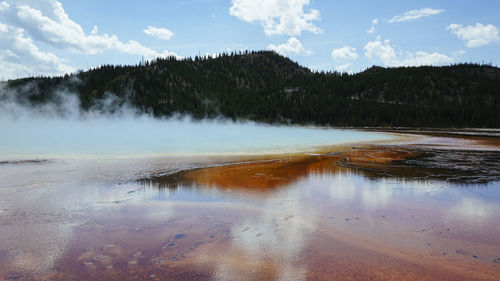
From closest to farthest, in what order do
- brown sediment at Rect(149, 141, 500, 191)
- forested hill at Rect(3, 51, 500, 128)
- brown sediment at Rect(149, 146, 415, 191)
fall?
brown sediment at Rect(149, 146, 415, 191), brown sediment at Rect(149, 141, 500, 191), forested hill at Rect(3, 51, 500, 128)

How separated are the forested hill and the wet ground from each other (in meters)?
105

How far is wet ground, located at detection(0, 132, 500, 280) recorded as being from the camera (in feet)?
14.6

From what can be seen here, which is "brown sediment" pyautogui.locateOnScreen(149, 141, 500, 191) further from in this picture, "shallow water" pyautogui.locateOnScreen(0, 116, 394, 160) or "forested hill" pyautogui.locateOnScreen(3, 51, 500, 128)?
"forested hill" pyautogui.locateOnScreen(3, 51, 500, 128)

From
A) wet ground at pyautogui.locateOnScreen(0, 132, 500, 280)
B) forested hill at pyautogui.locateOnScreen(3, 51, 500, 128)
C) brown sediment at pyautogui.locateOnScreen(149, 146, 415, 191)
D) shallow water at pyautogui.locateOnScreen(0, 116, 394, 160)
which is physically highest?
forested hill at pyautogui.locateOnScreen(3, 51, 500, 128)

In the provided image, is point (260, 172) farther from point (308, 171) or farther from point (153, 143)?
point (153, 143)

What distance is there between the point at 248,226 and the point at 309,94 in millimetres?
144866

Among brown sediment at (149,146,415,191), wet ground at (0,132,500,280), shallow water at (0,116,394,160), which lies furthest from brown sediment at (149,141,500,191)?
shallow water at (0,116,394,160)

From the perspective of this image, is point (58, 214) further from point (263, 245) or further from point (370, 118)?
point (370, 118)

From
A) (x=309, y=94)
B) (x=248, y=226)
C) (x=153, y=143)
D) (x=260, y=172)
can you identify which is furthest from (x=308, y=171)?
(x=309, y=94)

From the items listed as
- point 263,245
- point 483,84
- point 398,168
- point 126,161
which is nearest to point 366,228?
point 263,245

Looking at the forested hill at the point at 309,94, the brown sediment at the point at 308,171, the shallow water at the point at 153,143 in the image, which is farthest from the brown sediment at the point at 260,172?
the forested hill at the point at 309,94

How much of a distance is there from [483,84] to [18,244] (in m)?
190

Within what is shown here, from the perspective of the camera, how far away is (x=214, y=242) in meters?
5.39

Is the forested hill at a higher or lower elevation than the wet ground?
higher
